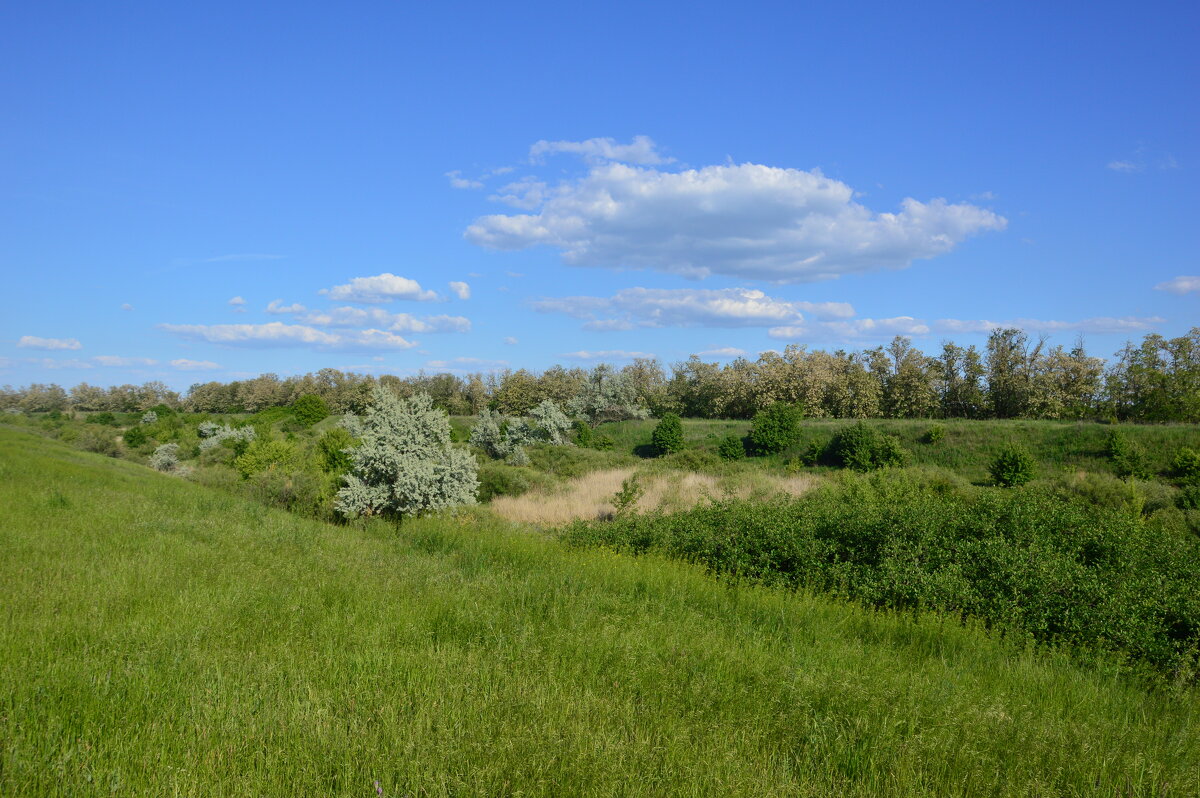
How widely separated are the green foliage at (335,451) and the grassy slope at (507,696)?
617 inches

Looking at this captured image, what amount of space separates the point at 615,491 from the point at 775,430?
17109 mm

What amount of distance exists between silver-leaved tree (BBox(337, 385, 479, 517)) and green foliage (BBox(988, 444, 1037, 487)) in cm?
2170

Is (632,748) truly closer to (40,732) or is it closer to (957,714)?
(957,714)

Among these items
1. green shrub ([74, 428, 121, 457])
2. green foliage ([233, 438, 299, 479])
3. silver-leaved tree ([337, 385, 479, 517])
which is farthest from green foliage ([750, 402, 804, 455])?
green shrub ([74, 428, 121, 457])

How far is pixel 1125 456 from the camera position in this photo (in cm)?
2670

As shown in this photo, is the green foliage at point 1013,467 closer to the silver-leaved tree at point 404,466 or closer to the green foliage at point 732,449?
the green foliage at point 732,449

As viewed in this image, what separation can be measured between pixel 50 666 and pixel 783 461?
34.6m

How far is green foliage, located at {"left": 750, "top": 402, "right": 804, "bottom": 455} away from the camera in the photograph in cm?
3659

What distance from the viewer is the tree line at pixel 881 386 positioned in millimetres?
36438

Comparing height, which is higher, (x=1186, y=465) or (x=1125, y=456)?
(x=1125, y=456)

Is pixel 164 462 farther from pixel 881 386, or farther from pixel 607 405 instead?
pixel 881 386

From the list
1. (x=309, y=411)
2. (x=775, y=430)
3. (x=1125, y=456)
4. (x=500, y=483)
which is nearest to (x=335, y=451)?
(x=500, y=483)

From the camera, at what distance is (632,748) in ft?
10.4

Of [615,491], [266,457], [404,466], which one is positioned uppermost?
[404,466]
